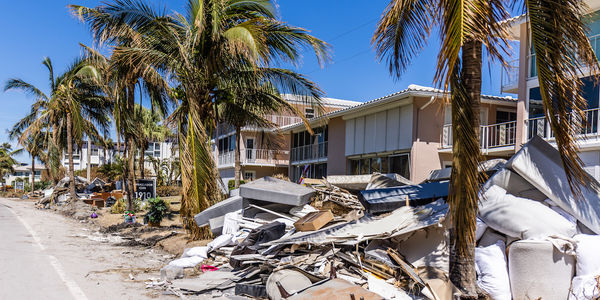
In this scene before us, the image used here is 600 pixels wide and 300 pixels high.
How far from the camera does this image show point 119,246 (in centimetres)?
1237

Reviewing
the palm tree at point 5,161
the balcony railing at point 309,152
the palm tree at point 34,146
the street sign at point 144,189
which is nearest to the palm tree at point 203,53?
the street sign at point 144,189

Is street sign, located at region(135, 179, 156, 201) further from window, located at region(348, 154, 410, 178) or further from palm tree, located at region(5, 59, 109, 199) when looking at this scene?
window, located at region(348, 154, 410, 178)

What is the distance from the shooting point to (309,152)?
3088cm

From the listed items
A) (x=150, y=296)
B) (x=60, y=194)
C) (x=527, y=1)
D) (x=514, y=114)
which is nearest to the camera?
→ (x=527, y=1)

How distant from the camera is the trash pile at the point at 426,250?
6.01 m

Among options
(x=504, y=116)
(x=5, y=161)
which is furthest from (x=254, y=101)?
(x=5, y=161)

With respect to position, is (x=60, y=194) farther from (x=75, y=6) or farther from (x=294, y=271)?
(x=294, y=271)

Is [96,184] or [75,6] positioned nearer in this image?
[75,6]

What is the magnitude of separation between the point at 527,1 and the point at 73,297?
679 cm

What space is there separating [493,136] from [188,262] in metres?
16.2

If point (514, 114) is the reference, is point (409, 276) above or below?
below

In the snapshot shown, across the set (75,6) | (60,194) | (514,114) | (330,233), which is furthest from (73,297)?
(60,194)

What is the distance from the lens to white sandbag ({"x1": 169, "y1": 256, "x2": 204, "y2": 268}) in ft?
28.0

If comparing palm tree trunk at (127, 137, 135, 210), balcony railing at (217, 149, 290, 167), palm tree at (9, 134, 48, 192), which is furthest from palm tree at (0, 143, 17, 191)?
palm tree trunk at (127, 137, 135, 210)
